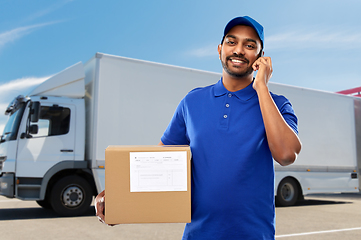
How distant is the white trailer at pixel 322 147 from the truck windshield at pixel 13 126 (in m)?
6.64

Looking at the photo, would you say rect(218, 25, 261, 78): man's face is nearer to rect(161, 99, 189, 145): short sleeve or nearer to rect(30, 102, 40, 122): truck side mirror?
rect(161, 99, 189, 145): short sleeve

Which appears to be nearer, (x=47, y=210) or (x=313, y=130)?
(x=47, y=210)

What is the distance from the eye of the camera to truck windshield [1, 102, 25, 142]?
774 cm

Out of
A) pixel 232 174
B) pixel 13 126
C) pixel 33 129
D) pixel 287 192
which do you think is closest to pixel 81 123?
pixel 33 129

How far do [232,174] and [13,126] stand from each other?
744 centimetres

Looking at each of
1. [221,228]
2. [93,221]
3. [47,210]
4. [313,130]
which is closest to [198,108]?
[221,228]

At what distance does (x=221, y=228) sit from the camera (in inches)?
58.8

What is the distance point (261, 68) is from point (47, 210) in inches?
343

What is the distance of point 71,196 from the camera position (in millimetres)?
7723

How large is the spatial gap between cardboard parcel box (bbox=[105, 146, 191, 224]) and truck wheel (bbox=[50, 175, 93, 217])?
6.64 m

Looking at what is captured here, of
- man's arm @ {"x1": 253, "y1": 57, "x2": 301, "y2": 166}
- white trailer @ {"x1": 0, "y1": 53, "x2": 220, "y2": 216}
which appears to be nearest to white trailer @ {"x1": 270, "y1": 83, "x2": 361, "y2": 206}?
white trailer @ {"x1": 0, "y1": 53, "x2": 220, "y2": 216}

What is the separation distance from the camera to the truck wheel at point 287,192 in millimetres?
10250

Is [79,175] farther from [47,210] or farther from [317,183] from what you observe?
[317,183]

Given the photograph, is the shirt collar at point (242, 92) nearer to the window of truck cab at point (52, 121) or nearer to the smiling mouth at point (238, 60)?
the smiling mouth at point (238, 60)
